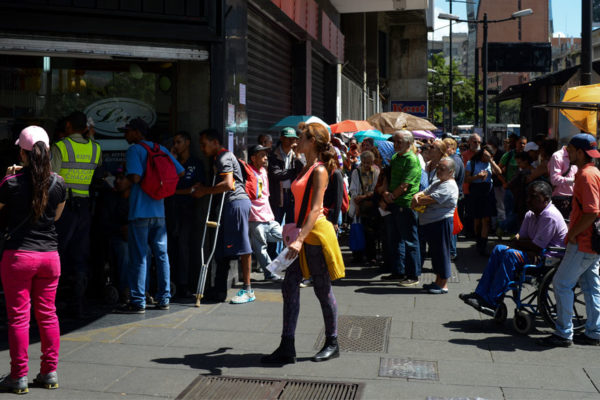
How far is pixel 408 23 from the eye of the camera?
122ft

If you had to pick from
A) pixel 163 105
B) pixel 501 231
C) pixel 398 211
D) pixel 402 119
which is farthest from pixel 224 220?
pixel 402 119

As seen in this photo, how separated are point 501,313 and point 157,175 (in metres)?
3.50

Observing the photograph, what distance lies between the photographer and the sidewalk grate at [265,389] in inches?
195

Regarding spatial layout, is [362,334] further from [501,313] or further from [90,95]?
[90,95]

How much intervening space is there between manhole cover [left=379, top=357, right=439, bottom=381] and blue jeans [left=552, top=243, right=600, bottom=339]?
4.17ft

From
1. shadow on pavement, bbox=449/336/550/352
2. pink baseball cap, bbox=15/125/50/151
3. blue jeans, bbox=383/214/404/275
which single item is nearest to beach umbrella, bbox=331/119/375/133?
blue jeans, bbox=383/214/404/275

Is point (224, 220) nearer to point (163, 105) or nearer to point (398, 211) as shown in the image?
point (163, 105)

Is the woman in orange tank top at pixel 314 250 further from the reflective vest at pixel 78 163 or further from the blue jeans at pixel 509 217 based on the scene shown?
the blue jeans at pixel 509 217

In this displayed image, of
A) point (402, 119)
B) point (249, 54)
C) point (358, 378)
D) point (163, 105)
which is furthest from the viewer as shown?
point (402, 119)

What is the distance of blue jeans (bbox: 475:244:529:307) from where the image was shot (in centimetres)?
679

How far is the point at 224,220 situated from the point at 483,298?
109 inches

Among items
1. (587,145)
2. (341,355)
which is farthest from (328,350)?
(587,145)

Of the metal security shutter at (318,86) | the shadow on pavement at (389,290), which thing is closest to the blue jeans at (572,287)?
the shadow on pavement at (389,290)

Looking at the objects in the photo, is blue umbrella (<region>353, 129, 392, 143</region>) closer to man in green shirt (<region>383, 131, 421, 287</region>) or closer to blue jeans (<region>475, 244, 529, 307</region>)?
man in green shirt (<region>383, 131, 421, 287</region>)
